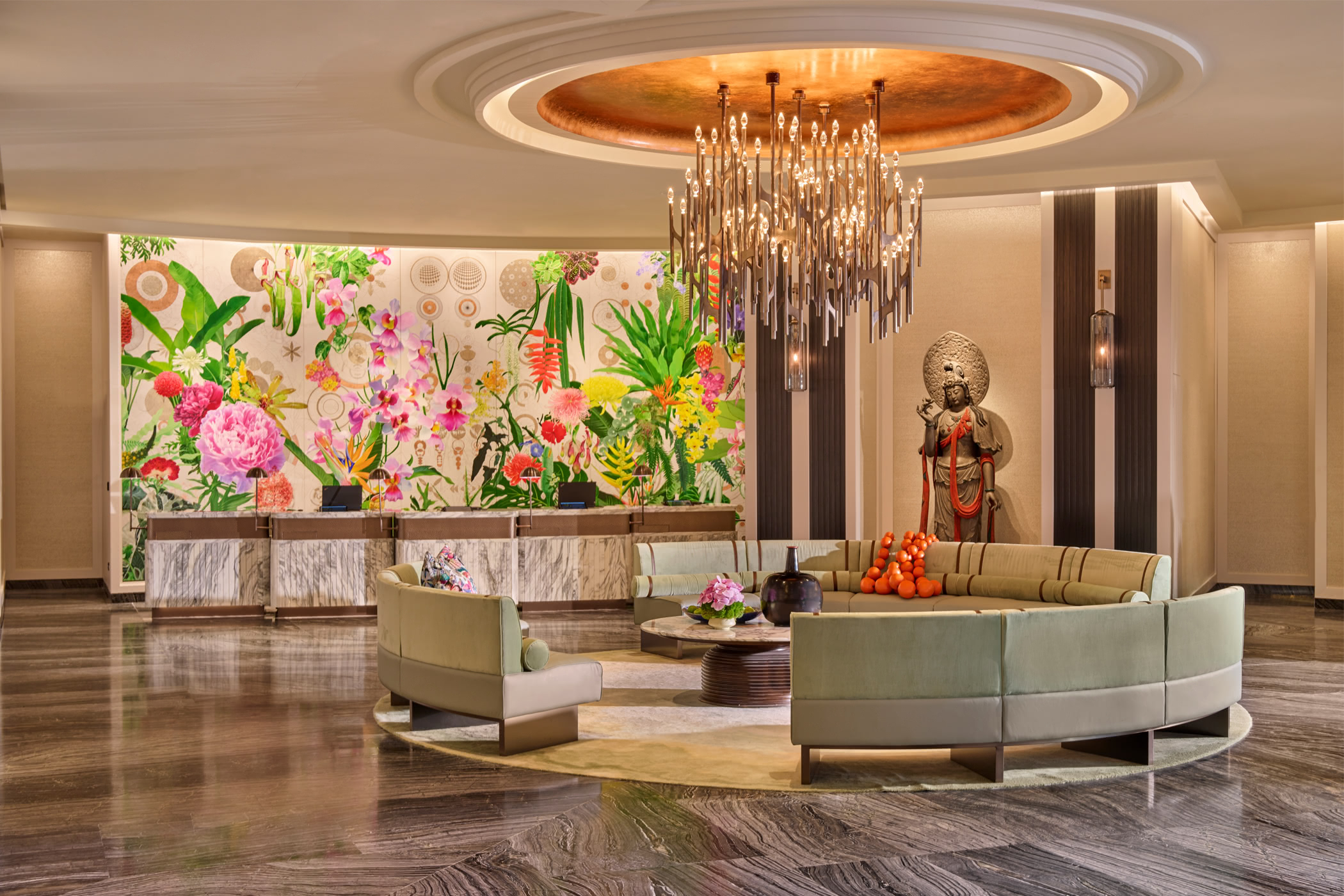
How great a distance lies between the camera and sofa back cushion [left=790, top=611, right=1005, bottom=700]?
5512 mm

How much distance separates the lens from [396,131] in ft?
25.8

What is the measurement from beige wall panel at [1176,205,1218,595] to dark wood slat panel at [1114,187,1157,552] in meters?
0.42

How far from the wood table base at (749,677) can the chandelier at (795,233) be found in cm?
201

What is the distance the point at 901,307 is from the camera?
736cm

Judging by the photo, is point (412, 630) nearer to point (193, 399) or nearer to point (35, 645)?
point (35, 645)

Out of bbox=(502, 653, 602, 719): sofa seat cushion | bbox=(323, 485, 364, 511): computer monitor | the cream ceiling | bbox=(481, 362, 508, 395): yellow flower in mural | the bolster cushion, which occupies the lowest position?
bbox=(502, 653, 602, 719): sofa seat cushion

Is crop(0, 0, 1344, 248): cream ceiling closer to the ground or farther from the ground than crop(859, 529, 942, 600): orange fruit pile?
farther from the ground

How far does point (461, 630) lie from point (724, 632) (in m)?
1.74

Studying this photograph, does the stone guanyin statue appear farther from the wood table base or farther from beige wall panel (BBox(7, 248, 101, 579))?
beige wall panel (BBox(7, 248, 101, 579))

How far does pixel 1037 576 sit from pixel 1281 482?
16.3ft

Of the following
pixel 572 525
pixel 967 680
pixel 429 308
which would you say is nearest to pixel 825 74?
pixel 967 680

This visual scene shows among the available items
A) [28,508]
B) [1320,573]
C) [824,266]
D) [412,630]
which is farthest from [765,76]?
[28,508]

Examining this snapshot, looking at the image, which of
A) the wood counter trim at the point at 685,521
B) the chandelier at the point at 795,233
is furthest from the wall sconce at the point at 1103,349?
the wood counter trim at the point at 685,521

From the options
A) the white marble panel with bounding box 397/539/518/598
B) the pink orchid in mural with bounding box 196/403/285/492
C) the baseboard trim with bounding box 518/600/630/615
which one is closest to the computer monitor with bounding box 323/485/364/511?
the white marble panel with bounding box 397/539/518/598
